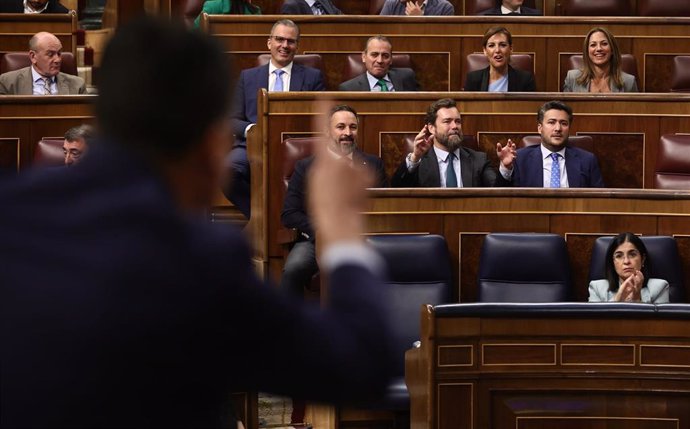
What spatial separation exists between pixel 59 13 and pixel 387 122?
191cm

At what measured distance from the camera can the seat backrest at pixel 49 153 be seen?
Answer: 4031mm

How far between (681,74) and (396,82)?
1125mm

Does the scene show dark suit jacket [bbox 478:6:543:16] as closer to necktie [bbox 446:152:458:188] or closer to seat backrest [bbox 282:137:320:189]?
necktie [bbox 446:152:458:188]

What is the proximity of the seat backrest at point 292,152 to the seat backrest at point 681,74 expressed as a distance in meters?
1.68

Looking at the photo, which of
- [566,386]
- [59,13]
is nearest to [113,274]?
[566,386]

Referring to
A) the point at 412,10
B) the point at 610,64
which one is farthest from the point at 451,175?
the point at 412,10

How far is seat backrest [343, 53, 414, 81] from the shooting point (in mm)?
4844

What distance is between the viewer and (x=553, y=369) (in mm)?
2816

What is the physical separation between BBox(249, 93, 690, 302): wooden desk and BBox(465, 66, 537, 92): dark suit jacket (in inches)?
17.7

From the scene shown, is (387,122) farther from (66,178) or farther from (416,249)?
(66,178)

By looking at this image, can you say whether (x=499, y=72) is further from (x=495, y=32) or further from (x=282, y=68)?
(x=282, y=68)

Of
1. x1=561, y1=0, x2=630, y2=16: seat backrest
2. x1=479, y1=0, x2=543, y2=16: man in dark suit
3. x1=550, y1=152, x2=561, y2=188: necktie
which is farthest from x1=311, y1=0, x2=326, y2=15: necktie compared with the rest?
x1=550, y1=152, x2=561, y2=188: necktie

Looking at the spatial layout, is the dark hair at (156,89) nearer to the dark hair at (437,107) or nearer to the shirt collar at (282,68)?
the dark hair at (437,107)

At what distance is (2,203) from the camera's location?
0.71 meters
